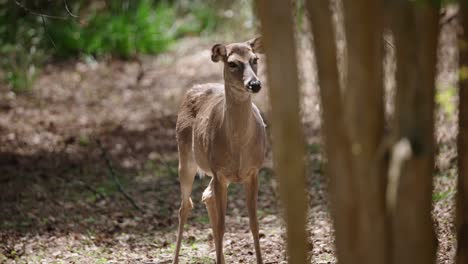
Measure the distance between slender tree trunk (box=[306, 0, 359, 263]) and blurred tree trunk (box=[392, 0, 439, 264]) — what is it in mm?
218

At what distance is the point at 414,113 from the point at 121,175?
24.1ft

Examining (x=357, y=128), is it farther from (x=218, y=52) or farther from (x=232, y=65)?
(x=218, y=52)

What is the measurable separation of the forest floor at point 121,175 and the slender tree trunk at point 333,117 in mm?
2667

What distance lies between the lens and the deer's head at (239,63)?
6.15 metres

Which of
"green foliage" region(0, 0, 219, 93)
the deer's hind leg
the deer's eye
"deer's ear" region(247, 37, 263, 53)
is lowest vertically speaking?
the deer's hind leg

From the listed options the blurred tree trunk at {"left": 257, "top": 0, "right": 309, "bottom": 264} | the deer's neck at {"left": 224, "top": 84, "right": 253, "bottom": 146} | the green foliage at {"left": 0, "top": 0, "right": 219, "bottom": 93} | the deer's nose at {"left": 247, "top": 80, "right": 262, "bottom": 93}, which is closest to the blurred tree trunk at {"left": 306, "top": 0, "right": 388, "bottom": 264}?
the blurred tree trunk at {"left": 257, "top": 0, "right": 309, "bottom": 264}

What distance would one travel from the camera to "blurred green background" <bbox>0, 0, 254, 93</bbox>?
14.5m

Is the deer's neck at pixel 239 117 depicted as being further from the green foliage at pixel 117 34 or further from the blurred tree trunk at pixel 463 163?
the green foliage at pixel 117 34

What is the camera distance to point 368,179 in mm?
3451

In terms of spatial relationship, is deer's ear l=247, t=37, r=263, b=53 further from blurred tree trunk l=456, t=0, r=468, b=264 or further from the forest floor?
blurred tree trunk l=456, t=0, r=468, b=264

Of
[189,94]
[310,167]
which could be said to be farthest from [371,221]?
[310,167]

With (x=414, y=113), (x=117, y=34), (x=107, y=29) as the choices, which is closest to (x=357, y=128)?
(x=414, y=113)

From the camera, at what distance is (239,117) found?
6.31 metres

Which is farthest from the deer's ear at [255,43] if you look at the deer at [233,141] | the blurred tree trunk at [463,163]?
the blurred tree trunk at [463,163]
